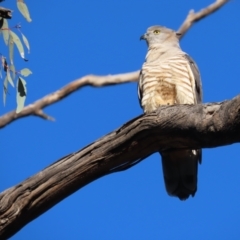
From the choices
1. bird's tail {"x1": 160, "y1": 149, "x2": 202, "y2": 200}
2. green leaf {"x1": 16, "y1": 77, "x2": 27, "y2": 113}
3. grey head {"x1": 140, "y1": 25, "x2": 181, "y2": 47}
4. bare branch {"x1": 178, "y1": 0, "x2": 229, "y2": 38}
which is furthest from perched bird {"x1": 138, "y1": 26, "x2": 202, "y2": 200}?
bare branch {"x1": 178, "y1": 0, "x2": 229, "y2": 38}

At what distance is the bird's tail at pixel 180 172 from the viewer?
179 inches

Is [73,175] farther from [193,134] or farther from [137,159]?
[193,134]

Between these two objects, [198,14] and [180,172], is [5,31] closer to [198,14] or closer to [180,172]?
[180,172]

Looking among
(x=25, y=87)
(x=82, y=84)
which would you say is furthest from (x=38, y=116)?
(x=25, y=87)

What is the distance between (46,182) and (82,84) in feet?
14.6

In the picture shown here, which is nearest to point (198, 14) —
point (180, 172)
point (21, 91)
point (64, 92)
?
point (64, 92)

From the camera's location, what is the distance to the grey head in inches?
243

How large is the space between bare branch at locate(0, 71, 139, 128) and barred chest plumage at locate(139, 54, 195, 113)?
6.10ft

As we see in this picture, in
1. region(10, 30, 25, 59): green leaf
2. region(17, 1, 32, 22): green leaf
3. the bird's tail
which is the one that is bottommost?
the bird's tail

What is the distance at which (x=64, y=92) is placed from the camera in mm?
7484

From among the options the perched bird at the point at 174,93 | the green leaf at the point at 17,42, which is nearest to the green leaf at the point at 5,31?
the green leaf at the point at 17,42

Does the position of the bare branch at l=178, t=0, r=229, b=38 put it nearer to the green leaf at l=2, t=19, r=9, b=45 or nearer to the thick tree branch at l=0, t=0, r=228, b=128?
the thick tree branch at l=0, t=0, r=228, b=128

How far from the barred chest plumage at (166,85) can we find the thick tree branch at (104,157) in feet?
6.43

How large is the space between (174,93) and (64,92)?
2724 mm
